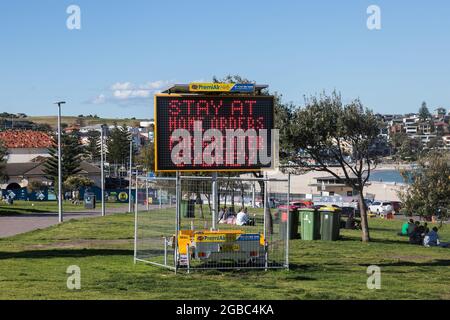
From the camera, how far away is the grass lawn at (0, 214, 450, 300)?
15070 millimetres

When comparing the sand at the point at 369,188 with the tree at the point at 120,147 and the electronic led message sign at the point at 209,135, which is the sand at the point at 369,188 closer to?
the tree at the point at 120,147

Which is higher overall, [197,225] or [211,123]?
[211,123]

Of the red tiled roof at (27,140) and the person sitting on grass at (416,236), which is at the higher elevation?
the red tiled roof at (27,140)

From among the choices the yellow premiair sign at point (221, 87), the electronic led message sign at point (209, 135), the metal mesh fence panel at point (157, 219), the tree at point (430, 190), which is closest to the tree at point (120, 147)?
the tree at point (430, 190)

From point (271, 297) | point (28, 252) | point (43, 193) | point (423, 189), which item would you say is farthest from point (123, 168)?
point (271, 297)

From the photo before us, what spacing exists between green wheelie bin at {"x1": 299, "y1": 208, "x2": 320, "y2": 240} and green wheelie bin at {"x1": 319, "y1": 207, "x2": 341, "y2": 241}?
0.20 m

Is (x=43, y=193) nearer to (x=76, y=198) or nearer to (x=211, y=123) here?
(x=76, y=198)

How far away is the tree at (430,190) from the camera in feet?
119

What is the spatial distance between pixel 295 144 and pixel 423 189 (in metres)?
8.73

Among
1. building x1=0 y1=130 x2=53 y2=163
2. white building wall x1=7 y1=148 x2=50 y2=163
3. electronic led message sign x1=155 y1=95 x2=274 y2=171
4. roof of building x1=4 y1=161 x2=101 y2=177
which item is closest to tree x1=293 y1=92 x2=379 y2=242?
electronic led message sign x1=155 y1=95 x2=274 y2=171

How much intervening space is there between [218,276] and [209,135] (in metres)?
3.28

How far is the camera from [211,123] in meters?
18.3

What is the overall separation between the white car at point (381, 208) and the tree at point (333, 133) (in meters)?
36.3

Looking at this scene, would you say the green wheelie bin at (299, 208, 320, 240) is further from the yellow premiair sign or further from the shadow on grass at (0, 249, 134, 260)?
the yellow premiair sign
